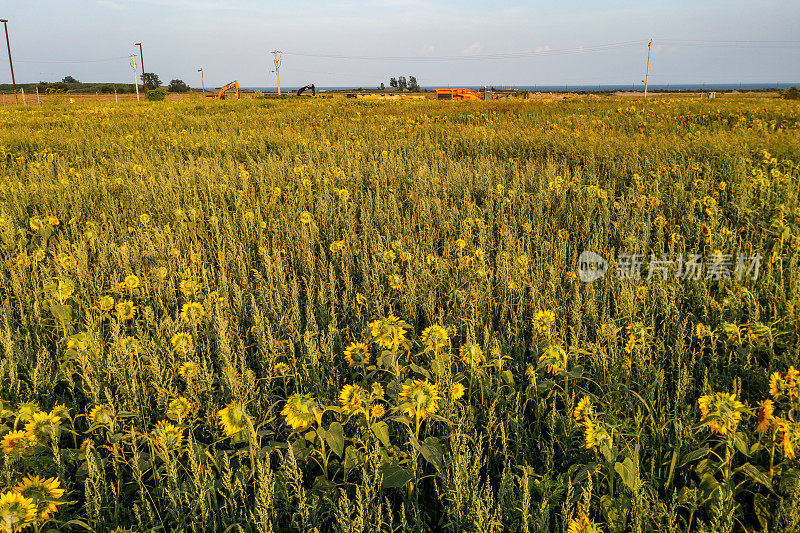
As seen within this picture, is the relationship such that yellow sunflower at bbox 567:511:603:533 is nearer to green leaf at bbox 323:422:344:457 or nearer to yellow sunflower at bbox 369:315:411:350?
green leaf at bbox 323:422:344:457

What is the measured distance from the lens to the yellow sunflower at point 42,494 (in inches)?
52.9

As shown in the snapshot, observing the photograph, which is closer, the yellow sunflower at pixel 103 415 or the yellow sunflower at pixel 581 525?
the yellow sunflower at pixel 581 525

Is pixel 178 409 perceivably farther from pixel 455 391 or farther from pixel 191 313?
pixel 455 391

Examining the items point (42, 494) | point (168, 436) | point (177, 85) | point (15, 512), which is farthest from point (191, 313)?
point (177, 85)

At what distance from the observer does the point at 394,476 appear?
154cm

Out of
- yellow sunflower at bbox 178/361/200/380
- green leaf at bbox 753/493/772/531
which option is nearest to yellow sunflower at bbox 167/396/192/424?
yellow sunflower at bbox 178/361/200/380

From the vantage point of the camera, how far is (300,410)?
1603 millimetres

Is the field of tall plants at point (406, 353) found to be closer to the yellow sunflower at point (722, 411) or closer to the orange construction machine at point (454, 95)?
the yellow sunflower at point (722, 411)

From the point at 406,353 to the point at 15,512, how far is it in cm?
154

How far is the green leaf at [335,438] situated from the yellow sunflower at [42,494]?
77cm

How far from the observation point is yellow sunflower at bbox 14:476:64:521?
52.9 inches

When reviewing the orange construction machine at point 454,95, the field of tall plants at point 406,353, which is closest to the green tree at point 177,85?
the orange construction machine at point 454,95

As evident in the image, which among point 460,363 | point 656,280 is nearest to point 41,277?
point 460,363

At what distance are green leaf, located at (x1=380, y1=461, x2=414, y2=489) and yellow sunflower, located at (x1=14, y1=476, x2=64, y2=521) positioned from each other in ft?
3.10
